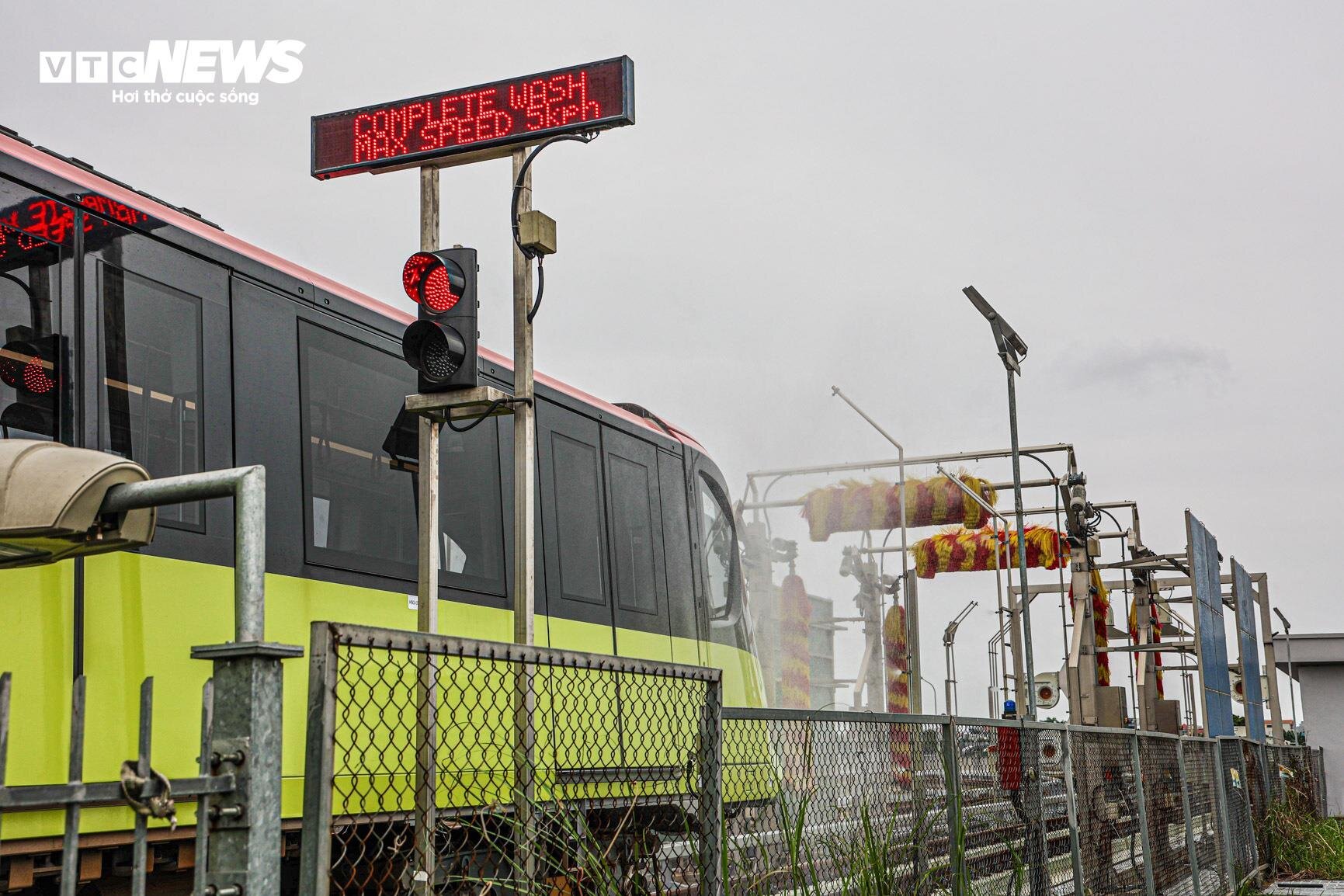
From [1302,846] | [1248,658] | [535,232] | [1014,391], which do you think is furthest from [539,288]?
[1248,658]

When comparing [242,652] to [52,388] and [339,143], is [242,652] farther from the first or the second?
[339,143]

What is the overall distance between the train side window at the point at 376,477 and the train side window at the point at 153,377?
0.85 m

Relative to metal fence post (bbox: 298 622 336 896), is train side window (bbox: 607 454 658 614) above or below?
above

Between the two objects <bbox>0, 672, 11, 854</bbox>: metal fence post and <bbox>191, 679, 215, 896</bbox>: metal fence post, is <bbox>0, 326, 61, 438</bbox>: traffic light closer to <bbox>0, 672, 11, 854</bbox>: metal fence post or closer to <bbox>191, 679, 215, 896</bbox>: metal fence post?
<bbox>191, 679, 215, 896</bbox>: metal fence post

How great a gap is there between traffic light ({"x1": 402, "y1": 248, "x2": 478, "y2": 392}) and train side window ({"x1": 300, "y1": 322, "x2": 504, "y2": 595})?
3.84 feet

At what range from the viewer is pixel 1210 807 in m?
10.8

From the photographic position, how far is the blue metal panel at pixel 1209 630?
51.2 feet

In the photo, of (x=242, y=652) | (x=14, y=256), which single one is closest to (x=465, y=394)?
(x=14, y=256)

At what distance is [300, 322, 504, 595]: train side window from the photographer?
742 centimetres

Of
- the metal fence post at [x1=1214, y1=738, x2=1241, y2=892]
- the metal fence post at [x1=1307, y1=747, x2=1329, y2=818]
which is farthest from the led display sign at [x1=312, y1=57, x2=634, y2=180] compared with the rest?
the metal fence post at [x1=1307, y1=747, x2=1329, y2=818]

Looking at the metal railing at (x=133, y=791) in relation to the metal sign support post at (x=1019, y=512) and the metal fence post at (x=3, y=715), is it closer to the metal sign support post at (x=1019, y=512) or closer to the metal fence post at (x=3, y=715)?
the metal fence post at (x=3, y=715)

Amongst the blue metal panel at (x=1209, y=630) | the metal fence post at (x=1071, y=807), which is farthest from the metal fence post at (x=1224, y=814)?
the blue metal panel at (x=1209, y=630)

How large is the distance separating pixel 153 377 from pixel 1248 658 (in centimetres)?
1700

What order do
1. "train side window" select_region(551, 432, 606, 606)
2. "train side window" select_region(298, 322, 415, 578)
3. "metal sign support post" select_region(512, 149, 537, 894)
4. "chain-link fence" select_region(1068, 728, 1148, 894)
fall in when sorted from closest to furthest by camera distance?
"metal sign support post" select_region(512, 149, 537, 894) < "train side window" select_region(298, 322, 415, 578) < "chain-link fence" select_region(1068, 728, 1148, 894) < "train side window" select_region(551, 432, 606, 606)
